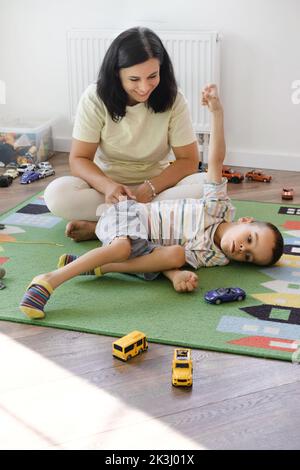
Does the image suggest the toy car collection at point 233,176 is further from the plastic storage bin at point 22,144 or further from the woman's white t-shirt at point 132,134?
the plastic storage bin at point 22,144

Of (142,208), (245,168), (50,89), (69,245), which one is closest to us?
(142,208)

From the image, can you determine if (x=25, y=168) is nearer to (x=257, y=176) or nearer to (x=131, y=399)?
(x=257, y=176)

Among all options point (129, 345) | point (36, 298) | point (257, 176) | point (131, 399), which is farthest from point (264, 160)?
point (131, 399)

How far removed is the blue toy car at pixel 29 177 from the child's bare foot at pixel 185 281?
1.17 meters

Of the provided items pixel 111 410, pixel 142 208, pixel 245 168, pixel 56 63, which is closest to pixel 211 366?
pixel 111 410

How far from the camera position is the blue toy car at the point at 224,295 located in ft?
5.86

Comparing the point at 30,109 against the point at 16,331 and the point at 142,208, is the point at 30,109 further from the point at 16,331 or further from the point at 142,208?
the point at 16,331

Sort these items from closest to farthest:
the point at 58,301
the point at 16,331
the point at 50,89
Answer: the point at 16,331
the point at 58,301
the point at 50,89

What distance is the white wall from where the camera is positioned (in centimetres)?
288

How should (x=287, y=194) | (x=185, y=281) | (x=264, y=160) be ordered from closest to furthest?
(x=185, y=281) → (x=287, y=194) → (x=264, y=160)

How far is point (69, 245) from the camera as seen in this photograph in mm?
2221

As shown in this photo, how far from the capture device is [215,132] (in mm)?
2014

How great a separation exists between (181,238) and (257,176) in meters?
0.95
